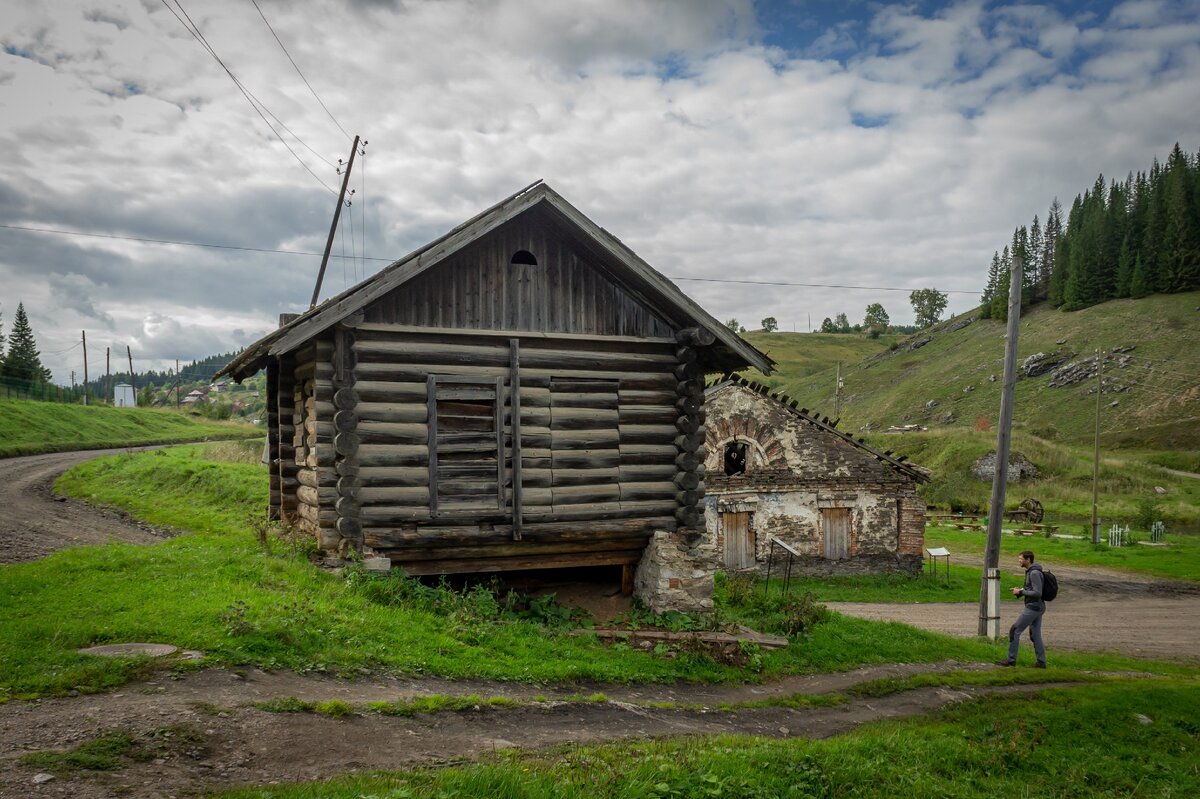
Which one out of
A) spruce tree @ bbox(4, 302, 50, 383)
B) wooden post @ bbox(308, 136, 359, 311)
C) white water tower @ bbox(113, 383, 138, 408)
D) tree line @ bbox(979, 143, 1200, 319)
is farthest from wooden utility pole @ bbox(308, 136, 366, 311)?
tree line @ bbox(979, 143, 1200, 319)

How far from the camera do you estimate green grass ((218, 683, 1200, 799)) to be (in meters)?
5.58

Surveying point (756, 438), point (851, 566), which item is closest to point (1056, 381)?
point (851, 566)

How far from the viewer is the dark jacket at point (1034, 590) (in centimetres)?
1344

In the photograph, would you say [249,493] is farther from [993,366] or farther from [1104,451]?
[993,366]

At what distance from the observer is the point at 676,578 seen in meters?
12.5

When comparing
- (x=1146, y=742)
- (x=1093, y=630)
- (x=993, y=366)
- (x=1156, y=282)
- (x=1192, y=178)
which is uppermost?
(x=1192, y=178)

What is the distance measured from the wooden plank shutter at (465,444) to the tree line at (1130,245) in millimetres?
91135

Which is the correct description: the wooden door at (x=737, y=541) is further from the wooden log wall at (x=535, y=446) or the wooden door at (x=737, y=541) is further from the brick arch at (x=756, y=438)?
the wooden log wall at (x=535, y=446)

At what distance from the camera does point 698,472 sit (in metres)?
13.2

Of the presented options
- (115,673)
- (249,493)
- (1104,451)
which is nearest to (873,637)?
(115,673)

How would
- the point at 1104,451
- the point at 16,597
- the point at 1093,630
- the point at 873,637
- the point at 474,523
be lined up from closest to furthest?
the point at 16,597 < the point at 474,523 < the point at 873,637 < the point at 1093,630 < the point at 1104,451

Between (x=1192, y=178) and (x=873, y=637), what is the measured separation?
111142mm

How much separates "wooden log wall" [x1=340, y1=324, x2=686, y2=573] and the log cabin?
25 millimetres

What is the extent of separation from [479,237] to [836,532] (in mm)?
19177
